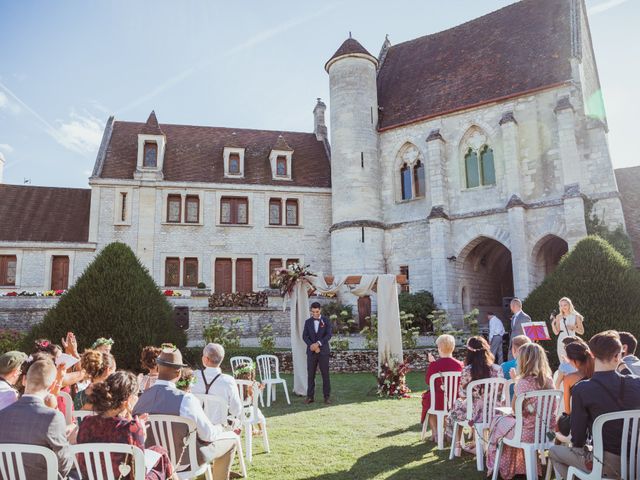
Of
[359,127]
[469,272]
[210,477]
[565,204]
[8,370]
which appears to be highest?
[359,127]

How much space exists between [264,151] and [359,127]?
6321 mm

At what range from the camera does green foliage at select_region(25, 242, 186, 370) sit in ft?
37.6

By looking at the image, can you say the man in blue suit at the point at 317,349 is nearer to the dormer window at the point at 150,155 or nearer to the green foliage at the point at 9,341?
the green foliage at the point at 9,341

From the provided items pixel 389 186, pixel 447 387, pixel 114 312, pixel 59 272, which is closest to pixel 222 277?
pixel 59 272

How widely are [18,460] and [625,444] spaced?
4.07 m

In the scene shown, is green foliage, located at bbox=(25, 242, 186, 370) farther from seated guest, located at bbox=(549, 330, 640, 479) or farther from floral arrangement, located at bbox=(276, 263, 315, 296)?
seated guest, located at bbox=(549, 330, 640, 479)

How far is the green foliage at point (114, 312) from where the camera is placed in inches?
452

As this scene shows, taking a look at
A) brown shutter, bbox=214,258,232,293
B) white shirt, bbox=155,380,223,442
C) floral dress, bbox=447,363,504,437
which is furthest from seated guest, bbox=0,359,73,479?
brown shutter, bbox=214,258,232,293

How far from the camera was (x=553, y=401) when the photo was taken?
4773 mm

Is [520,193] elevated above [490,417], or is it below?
above

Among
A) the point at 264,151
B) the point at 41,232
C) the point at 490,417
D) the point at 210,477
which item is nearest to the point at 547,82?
the point at 264,151

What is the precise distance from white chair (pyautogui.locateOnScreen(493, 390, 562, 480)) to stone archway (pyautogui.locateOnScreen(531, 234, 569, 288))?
1749cm

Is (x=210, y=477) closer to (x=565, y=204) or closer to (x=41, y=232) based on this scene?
(x=565, y=204)

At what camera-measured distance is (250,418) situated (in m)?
6.34
